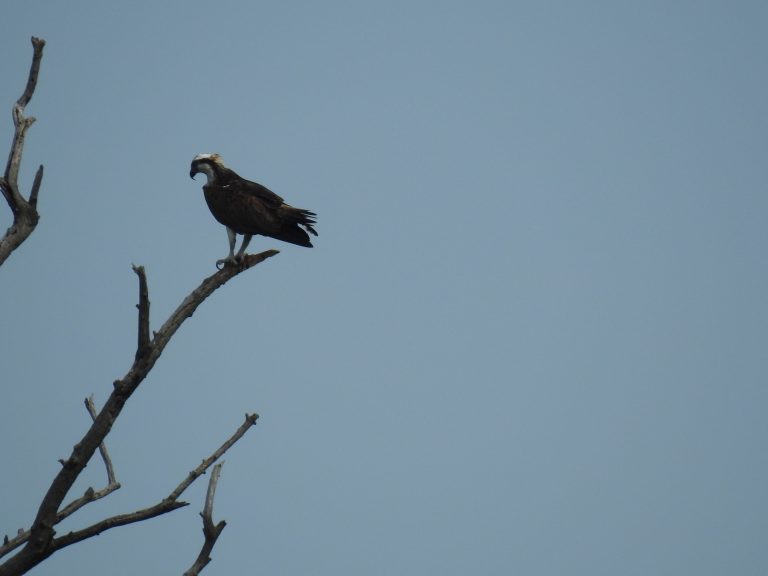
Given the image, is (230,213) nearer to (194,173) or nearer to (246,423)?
(194,173)

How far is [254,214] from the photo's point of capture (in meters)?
11.8

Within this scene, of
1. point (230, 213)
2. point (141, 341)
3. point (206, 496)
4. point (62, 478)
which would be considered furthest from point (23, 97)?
point (230, 213)


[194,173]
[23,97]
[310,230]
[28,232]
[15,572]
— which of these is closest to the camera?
[15,572]

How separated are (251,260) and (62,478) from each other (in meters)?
4.51

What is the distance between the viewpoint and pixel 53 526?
260 inches

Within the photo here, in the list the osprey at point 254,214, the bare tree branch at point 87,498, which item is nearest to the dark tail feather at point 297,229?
the osprey at point 254,214

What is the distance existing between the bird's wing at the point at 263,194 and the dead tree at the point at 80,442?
4493mm

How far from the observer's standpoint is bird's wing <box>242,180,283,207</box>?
11977mm

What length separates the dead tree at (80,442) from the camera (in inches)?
259

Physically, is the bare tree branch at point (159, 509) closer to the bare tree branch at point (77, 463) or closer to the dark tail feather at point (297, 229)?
the bare tree branch at point (77, 463)

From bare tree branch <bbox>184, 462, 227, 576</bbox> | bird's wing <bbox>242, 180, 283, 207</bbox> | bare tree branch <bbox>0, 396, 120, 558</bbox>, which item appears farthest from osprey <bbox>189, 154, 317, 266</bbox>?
bare tree branch <bbox>184, 462, 227, 576</bbox>

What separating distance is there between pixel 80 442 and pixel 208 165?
670cm

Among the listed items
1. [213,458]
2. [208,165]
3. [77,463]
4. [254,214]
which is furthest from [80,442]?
[208,165]

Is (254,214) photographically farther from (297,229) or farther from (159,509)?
(159,509)
